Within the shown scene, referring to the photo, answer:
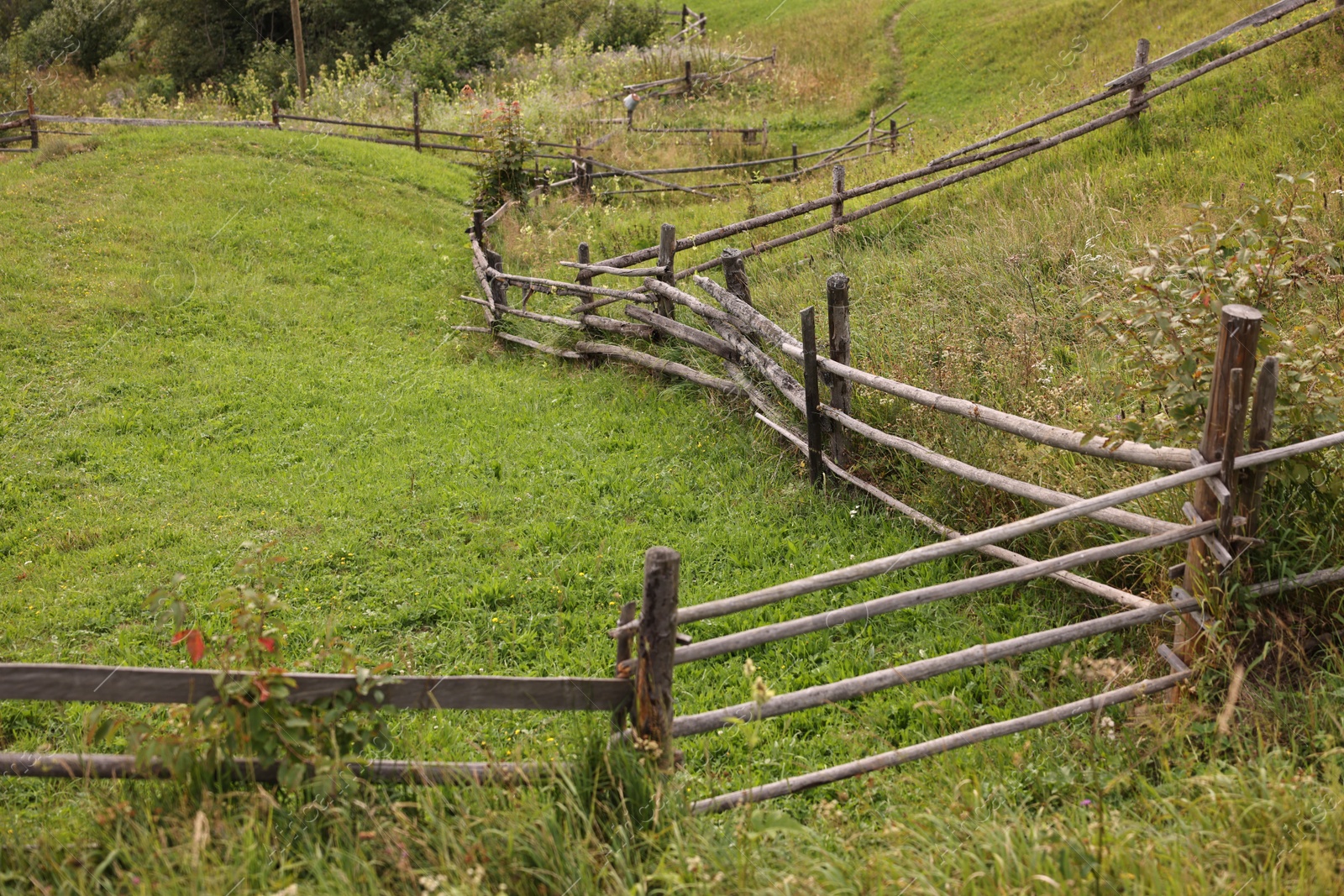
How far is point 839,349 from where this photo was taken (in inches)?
212

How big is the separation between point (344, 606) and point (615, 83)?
20.0 m

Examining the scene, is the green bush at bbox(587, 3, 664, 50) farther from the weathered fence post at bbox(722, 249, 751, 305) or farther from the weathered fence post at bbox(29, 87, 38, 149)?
the weathered fence post at bbox(722, 249, 751, 305)

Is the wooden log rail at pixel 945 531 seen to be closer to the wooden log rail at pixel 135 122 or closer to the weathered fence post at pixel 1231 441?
the weathered fence post at pixel 1231 441

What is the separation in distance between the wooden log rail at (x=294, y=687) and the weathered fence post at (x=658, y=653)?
16cm

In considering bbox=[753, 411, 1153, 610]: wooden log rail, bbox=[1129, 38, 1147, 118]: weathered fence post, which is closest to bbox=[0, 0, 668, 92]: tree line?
bbox=[1129, 38, 1147, 118]: weathered fence post

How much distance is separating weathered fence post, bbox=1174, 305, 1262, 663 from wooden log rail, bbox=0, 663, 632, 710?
215cm

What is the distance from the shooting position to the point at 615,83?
22.4 m

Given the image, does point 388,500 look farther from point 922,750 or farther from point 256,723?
point 922,750

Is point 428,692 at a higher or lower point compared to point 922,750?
higher

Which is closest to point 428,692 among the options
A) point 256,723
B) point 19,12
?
point 256,723

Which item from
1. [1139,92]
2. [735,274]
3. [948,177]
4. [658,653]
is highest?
[1139,92]

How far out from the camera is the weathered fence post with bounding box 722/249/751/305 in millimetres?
6531

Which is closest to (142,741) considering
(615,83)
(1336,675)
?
(1336,675)

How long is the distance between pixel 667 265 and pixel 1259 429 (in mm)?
5236
